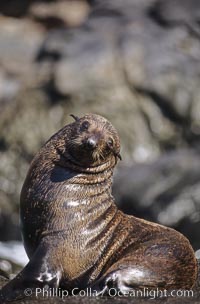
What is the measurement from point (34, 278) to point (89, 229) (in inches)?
36.2

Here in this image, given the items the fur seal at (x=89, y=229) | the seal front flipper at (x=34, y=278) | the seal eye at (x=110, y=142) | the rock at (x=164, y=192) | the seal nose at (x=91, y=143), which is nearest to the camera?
the seal front flipper at (x=34, y=278)

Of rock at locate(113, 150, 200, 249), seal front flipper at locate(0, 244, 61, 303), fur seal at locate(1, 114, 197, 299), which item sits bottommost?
seal front flipper at locate(0, 244, 61, 303)

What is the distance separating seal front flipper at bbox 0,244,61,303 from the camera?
8.05m

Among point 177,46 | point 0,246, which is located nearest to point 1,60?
point 177,46

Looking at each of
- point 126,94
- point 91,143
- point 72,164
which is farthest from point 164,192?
point 91,143

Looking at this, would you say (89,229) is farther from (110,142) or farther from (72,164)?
(110,142)

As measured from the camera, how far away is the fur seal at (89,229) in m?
8.46

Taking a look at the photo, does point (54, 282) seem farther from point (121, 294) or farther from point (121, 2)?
point (121, 2)

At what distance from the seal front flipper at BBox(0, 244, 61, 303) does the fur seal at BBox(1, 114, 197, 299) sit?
0.4 inches

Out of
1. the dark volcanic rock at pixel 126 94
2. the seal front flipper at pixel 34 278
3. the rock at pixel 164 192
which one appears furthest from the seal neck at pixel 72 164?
the rock at pixel 164 192

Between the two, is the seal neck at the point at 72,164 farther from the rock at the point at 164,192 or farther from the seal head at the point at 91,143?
the rock at the point at 164,192

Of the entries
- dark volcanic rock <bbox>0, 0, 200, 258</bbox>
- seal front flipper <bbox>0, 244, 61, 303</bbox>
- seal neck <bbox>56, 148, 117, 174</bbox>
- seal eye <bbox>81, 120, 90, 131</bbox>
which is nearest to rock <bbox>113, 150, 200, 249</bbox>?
dark volcanic rock <bbox>0, 0, 200, 258</bbox>

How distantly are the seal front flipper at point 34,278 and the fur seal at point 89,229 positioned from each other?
0.04 ft

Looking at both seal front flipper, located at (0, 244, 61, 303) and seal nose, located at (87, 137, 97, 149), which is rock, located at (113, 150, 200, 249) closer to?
seal nose, located at (87, 137, 97, 149)
